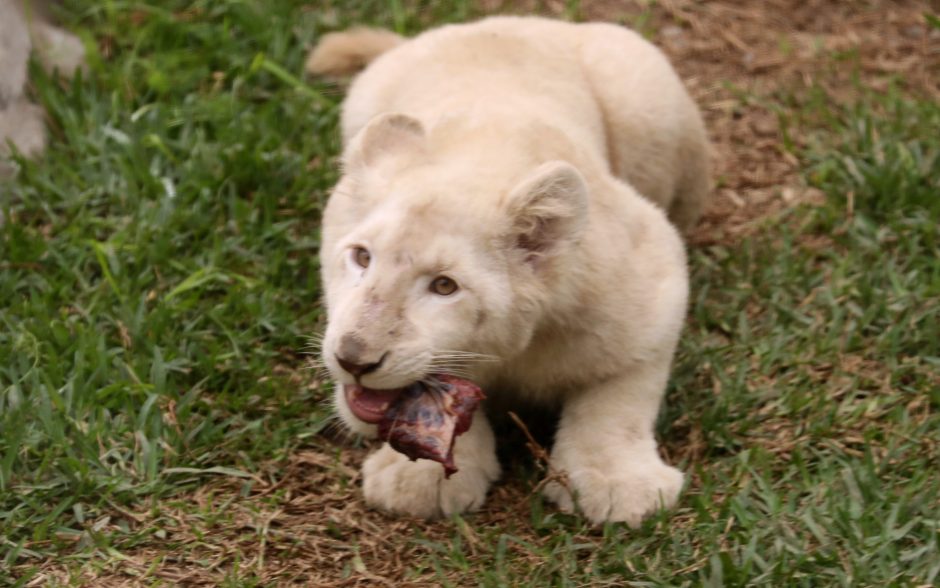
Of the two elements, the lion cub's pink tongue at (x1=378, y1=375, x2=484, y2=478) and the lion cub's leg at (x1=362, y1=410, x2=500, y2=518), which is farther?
the lion cub's leg at (x1=362, y1=410, x2=500, y2=518)

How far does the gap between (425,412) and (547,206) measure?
30.6 inches

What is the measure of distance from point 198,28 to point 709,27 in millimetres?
2987

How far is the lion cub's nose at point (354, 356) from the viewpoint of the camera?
4090 millimetres

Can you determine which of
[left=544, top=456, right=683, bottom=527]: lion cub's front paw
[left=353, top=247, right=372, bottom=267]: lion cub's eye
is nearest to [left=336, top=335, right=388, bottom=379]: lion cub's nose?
[left=353, top=247, right=372, bottom=267]: lion cub's eye

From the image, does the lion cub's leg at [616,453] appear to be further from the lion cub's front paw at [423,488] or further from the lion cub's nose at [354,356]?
Result: the lion cub's nose at [354,356]

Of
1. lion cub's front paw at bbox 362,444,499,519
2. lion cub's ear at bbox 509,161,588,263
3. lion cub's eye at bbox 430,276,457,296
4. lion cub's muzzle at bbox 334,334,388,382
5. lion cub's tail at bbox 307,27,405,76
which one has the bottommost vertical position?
lion cub's front paw at bbox 362,444,499,519

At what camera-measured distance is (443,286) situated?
4.30 metres

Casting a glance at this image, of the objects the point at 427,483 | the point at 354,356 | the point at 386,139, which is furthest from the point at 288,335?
the point at 354,356

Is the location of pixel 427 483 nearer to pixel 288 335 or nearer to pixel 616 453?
pixel 616 453

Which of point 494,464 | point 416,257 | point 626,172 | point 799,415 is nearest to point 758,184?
point 626,172

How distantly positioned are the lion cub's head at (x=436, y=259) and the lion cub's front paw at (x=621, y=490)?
533 mm

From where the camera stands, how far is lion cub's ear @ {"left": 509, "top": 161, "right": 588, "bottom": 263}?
4.39 meters

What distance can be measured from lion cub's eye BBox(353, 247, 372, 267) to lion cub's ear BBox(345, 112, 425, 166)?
0.45m

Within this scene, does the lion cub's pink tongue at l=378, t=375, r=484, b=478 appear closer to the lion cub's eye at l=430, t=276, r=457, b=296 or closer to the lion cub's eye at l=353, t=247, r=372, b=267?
the lion cub's eye at l=430, t=276, r=457, b=296
